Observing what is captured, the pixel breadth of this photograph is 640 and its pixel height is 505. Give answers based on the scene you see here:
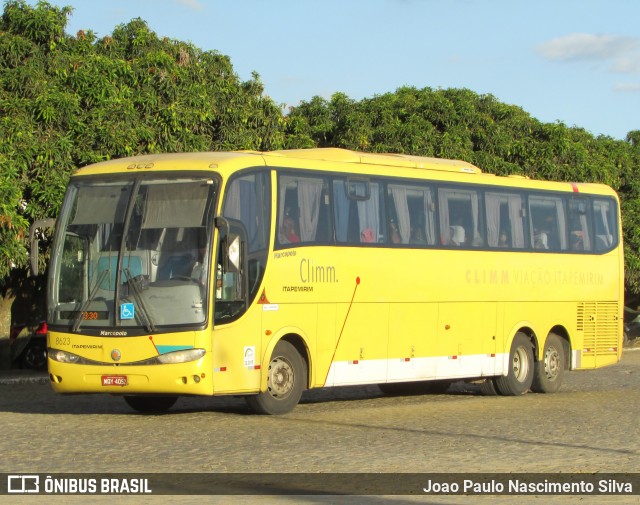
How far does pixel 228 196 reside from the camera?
1698cm

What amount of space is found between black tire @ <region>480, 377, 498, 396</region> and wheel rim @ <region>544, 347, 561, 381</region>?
1137mm

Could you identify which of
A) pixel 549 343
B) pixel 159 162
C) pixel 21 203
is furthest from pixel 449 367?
pixel 21 203

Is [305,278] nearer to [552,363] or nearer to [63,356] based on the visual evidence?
[63,356]

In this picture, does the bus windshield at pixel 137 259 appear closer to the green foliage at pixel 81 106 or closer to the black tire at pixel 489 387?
the green foliage at pixel 81 106

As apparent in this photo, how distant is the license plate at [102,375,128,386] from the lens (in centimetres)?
1656

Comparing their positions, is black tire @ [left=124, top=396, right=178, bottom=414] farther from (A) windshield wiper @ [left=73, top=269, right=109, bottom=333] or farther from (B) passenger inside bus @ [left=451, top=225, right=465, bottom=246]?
(B) passenger inside bus @ [left=451, top=225, right=465, bottom=246]

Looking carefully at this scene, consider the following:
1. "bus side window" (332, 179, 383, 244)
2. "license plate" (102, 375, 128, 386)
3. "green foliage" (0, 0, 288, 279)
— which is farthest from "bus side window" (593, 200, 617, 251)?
"license plate" (102, 375, 128, 386)

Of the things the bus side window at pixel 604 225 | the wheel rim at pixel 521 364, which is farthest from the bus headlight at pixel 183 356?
the bus side window at pixel 604 225

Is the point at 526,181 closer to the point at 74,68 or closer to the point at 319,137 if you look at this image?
the point at 74,68

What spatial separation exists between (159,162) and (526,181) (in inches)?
330

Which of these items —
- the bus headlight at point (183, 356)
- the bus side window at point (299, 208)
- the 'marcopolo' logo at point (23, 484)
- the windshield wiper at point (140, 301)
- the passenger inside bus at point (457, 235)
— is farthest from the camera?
the passenger inside bus at point (457, 235)

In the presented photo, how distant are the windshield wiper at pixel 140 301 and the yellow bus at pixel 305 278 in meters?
0.02

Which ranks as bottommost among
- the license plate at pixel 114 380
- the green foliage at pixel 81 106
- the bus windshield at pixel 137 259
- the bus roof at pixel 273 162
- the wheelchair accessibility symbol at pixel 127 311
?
the license plate at pixel 114 380

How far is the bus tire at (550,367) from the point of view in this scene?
2350 centimetres
